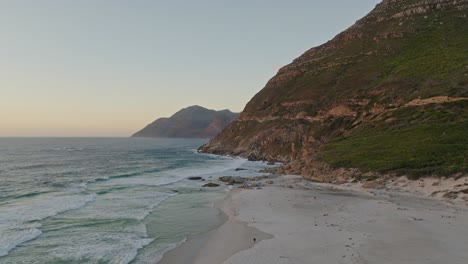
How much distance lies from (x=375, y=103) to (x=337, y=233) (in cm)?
6071

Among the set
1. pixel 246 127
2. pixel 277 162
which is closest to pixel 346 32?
pixel 246 127

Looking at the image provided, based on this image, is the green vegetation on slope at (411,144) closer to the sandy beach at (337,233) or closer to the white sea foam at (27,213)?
the sandy beach at (337,233)

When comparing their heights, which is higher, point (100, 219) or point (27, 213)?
point (27, 213)

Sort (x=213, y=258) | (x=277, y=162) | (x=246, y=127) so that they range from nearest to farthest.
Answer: (x=213, y=258) → (x=277, y=162) → (x=246, y=127)

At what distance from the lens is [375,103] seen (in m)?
76.6

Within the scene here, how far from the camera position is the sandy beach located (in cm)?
1831

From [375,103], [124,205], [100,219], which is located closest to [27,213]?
[100,219]

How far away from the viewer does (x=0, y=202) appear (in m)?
38.7

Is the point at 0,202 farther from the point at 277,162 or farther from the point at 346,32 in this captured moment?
the point at 346,32

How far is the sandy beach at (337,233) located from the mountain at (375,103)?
11.7 m

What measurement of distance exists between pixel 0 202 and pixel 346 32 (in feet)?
400

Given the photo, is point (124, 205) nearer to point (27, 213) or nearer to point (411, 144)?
point (27, 213)

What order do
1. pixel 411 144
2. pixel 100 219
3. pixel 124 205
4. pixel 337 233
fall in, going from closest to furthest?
pixel 337 233 → pixel 100 219 → pixel 124 205 → pixel 411 144

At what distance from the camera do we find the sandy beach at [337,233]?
60.1ft
